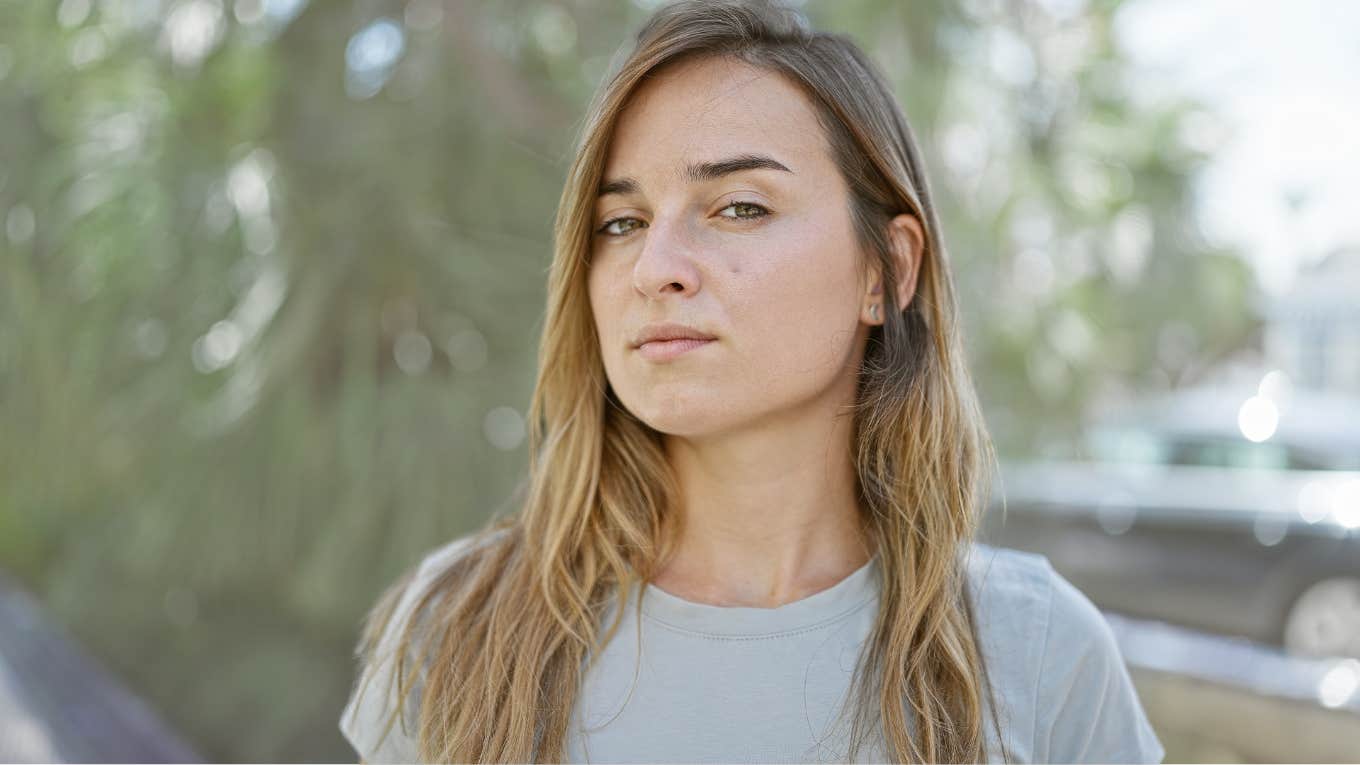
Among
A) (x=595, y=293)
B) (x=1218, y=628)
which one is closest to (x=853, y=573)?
(x=595, y=293)

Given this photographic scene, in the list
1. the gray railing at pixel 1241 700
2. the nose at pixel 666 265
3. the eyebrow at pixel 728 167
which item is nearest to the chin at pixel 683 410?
the nose at pixel 666 265

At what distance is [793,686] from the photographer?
4.16ft

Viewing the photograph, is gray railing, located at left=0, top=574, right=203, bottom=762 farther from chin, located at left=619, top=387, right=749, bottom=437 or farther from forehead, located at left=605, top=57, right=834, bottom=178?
forehead, located at left=605, top=57, right=834, bottom=178

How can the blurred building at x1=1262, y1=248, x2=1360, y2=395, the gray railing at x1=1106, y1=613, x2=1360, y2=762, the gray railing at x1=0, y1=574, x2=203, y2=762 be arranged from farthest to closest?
the blurred building at x1=1262, y1=248, x2=1360, y2=395, the gray railing at x1=0, y1=574, x2=203, y2=762, the gray railing at x1=1106, y1=613, x2=1360, y2=762

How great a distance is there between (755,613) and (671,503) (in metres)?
0.21

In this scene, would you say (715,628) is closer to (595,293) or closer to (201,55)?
(595,293)

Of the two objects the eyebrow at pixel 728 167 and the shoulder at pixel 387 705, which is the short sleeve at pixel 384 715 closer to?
the shoulder at pixel 387 705

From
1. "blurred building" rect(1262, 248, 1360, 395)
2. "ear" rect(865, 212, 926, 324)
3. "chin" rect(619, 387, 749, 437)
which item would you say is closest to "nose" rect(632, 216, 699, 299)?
"chin" rect(619, 387, 749, 437)

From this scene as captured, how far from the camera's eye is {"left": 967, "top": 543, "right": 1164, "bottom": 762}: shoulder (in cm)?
129

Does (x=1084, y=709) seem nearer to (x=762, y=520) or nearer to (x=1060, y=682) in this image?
(x=1060, y=682)

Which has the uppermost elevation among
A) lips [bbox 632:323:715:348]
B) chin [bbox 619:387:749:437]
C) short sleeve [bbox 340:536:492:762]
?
lips [bbox 632:323:715:348]

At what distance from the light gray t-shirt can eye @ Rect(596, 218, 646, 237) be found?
0.46 meters

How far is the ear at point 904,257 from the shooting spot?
1.44 m

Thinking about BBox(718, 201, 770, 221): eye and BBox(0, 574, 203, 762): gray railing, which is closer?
BBox(718, 201, 770, 221): eye
